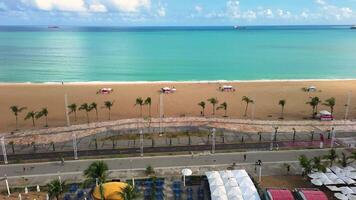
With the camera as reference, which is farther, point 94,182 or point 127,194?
point 94,182

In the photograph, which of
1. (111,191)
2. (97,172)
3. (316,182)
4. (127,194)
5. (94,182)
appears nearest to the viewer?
(127,194)

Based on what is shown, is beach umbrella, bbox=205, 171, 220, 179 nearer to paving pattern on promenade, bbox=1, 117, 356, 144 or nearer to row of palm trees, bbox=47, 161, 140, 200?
row of palm trees, bbox=47, 161, 140, 200

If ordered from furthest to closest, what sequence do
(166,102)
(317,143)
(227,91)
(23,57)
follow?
(23,57) → (227,91) → (166,102) → (317,143)

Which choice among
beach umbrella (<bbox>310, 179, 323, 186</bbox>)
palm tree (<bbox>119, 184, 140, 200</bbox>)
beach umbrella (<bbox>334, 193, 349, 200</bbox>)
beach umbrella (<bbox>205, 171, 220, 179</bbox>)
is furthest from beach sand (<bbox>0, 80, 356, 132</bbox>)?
palm tree (<bbox>119, 184, 140, 200</bbox>)

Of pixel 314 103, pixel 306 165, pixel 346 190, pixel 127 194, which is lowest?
pixel 346 190

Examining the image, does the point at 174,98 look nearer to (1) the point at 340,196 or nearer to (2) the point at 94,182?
(2) the point at 94,182

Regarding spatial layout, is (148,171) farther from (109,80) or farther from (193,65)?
(193,65)

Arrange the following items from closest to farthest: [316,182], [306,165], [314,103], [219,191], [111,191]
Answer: [111,191] → [219,191] → [316,182] → [306,165] → [314,103]

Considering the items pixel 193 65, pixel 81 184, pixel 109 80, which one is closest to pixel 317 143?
pixel 81 184

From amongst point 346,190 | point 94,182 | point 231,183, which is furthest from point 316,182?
point 94,182
